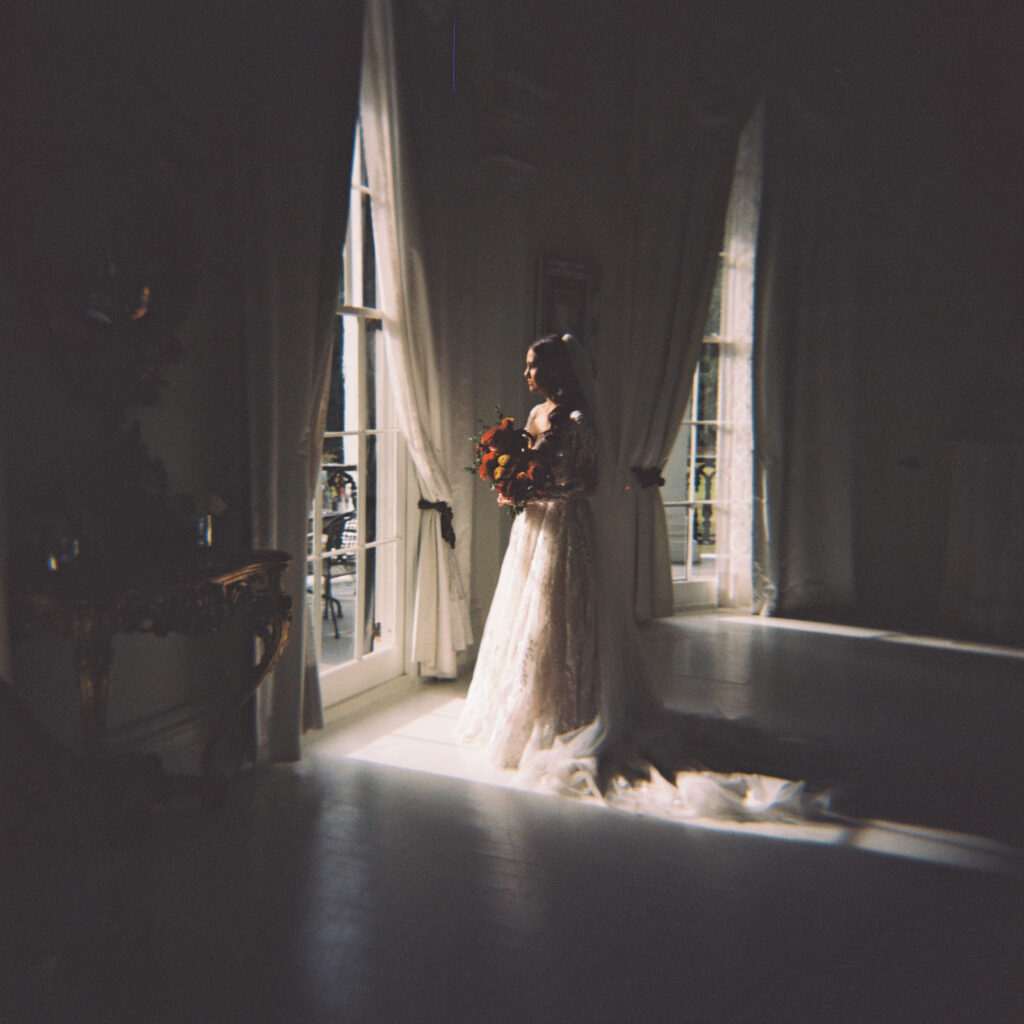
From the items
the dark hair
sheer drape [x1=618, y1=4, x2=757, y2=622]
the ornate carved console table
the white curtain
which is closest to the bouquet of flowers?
the dark hair

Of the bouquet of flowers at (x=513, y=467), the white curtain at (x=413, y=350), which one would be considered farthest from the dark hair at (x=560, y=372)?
the white curtain at (x=413, y=350)

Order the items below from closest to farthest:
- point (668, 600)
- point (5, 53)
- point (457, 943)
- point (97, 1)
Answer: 1. point (457, 943)
2. point (5, 53)
3. point (97, 1)
4. point (668, 600)

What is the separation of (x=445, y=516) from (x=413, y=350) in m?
0.81

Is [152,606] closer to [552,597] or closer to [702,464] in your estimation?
[552,597]

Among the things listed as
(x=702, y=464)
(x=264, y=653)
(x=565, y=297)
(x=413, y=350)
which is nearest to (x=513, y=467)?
(x=413, y=350)

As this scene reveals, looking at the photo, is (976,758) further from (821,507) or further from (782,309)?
(782,309)

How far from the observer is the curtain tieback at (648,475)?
6109 mm

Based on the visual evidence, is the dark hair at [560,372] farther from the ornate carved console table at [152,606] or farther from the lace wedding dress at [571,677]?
the ornate carved console table at [152,606]

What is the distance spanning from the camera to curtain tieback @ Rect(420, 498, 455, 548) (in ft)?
14.3

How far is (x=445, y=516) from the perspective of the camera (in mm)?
4383

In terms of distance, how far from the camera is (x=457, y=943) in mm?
2277

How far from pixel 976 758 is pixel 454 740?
84.7 inches

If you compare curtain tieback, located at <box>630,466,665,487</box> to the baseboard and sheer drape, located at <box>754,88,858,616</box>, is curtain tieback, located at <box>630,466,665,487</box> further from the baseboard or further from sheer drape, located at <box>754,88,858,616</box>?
the baseboard

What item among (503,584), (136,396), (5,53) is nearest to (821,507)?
(503,584)
